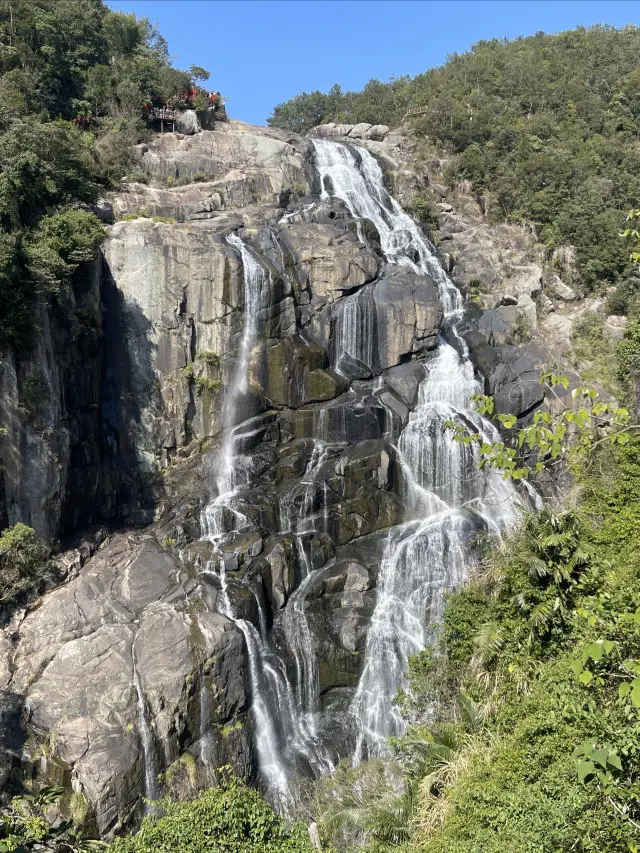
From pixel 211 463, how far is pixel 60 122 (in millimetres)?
21970

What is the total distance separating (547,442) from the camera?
14.0 ft

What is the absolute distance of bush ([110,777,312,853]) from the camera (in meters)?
7.67

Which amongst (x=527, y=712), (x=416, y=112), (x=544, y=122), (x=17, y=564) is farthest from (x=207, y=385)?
(x=416, y=112)

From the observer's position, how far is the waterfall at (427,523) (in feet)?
56.6

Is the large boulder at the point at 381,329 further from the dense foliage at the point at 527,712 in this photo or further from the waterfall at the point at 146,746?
the waterfall at the point at 146,746

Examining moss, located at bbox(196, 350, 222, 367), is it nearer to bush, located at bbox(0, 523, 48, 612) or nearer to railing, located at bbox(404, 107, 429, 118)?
bush, located at bbox(0, 523, 48, 612)

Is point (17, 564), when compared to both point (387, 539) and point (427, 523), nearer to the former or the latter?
point (387, 539)

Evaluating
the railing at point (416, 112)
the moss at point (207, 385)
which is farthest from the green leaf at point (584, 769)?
the railing at point (416, 112)

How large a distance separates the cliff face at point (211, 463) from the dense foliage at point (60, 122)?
1.84 meters

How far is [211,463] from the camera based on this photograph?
23.0 metres

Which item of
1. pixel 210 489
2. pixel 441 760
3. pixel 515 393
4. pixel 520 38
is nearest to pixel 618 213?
pixel 515 393

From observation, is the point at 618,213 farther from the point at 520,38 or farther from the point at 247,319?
the point at 520,38

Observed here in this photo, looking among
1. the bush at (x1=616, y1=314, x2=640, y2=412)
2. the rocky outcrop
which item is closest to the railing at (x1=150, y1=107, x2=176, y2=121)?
the bush at (x1=616, y1=314, x2=640, y2=412)

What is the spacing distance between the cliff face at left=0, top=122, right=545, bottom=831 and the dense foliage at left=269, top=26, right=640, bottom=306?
11921 mm
